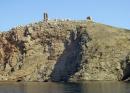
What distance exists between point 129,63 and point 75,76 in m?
22.8

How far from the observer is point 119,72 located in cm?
18750

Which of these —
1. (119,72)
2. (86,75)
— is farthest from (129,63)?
(86,75)

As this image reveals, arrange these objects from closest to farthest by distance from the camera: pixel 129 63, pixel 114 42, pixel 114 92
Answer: pixel 114 92 → pixel 129 63 → pixel 114 42

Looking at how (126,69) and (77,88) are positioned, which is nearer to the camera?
(77,88)

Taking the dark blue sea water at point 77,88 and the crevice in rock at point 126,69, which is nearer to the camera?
the dark blue sea water at point 77,88

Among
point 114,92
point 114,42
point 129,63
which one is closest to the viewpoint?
point 114,92

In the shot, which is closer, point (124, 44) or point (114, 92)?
point (114, 92)

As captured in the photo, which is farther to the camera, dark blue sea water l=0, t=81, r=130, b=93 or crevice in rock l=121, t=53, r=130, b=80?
crevice in rock l=121, t=53, r=130, b=80

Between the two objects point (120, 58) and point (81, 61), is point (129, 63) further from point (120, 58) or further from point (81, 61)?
point (81, 61)

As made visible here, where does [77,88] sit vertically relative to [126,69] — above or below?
below

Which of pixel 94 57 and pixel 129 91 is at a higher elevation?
pixel 94 57

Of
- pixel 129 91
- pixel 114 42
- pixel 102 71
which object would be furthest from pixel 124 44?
pixel 129 91

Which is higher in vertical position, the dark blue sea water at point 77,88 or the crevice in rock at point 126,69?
the crevice in rock at point 126,69

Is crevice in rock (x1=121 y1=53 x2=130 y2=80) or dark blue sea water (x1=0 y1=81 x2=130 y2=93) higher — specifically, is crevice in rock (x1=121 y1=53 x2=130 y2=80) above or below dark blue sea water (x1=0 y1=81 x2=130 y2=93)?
above
